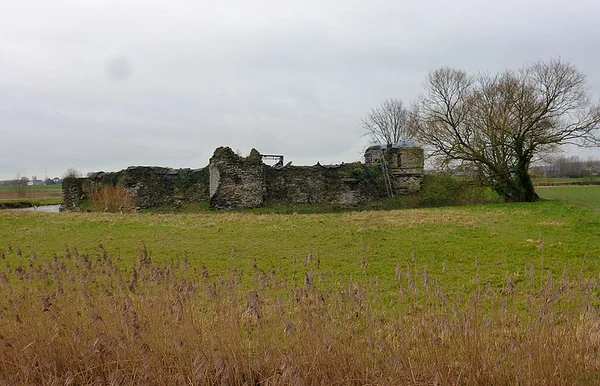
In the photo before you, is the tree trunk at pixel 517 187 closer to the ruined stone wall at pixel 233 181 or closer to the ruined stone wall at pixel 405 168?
the ruined stone wall at pixel 405 168

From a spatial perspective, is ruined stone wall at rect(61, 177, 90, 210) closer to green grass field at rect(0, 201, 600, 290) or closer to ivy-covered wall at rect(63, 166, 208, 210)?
ivy-covered wall at rect(63, 166, 208, 210)

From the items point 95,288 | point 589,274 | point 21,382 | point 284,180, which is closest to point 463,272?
point 589,274

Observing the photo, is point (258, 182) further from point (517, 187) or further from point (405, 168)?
point (517, 187)

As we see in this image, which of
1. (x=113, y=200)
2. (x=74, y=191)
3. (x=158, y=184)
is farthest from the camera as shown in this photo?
(x=74, y=191)

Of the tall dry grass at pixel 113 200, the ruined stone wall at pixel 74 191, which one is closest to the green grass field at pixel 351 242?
the tall dry grass at pixel 113 200

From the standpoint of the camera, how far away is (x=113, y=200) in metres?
27.2

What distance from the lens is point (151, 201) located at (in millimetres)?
27969

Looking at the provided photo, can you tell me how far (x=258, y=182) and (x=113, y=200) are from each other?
333 inches

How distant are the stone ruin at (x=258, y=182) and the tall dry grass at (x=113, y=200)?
11.5 inches

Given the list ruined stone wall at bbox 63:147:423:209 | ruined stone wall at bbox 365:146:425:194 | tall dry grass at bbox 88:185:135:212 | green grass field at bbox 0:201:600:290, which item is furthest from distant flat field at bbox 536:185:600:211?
tall dry grass at bbox 88:185:135:212

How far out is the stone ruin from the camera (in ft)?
86.5

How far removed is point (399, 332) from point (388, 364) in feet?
1.12

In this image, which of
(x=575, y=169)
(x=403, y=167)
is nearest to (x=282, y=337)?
(x=403, y=167)

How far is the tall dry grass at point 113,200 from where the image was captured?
2702 cm
